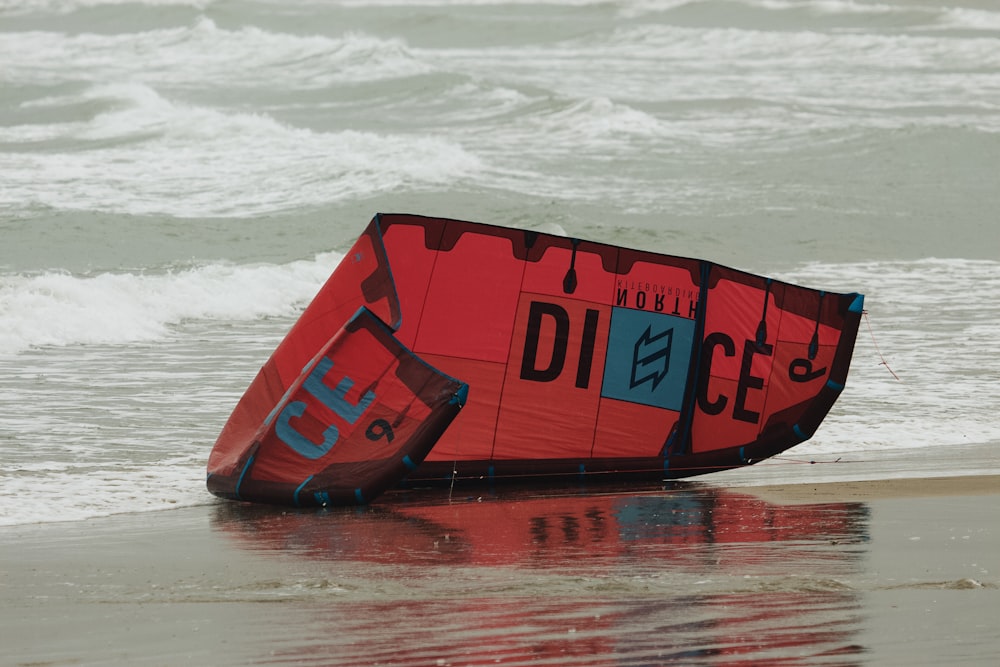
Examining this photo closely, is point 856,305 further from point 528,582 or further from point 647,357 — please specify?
point 528,582

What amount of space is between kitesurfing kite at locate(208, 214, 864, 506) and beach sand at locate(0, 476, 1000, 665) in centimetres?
40

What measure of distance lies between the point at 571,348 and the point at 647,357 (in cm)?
41

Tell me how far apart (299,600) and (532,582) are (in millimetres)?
881

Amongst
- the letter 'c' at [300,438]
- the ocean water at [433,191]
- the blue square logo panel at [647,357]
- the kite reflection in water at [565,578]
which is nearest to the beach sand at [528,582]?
A: the kite reflection in water at [565,578]

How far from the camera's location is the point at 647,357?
7.64 m

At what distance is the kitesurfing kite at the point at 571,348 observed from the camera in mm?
7402

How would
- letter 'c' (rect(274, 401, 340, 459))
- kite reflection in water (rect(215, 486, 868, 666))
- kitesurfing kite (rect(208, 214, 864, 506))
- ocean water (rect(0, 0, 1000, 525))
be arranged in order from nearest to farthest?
kite reflection in water (rect(215, 486, 868, 666)), letter 'c' (rect(274, 401, 340, 459)), kitesurfing kite (rect(208, 214, 864, 506)), ocean water (rect(0, 0, 1000, 525))

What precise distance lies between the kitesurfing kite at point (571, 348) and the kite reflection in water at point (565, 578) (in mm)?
342

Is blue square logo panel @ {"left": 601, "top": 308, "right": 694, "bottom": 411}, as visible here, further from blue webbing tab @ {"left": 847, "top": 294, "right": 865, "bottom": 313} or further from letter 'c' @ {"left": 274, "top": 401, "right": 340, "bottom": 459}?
letter 'c' @ {"left": 274, "top": 401, "right": 340, "bottom": 459}

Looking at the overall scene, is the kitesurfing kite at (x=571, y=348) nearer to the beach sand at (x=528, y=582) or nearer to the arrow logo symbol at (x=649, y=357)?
the arrow logo symbol at (x=649, y=357)

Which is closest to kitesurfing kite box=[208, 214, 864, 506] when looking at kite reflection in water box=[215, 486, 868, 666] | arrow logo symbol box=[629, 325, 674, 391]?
arrow logo symbol box=[629, 325, 674, 391]

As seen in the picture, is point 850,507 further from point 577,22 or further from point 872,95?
point 577,22

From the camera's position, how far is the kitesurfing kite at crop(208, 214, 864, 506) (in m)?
7.40

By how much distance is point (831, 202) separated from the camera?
2414 centimetres
